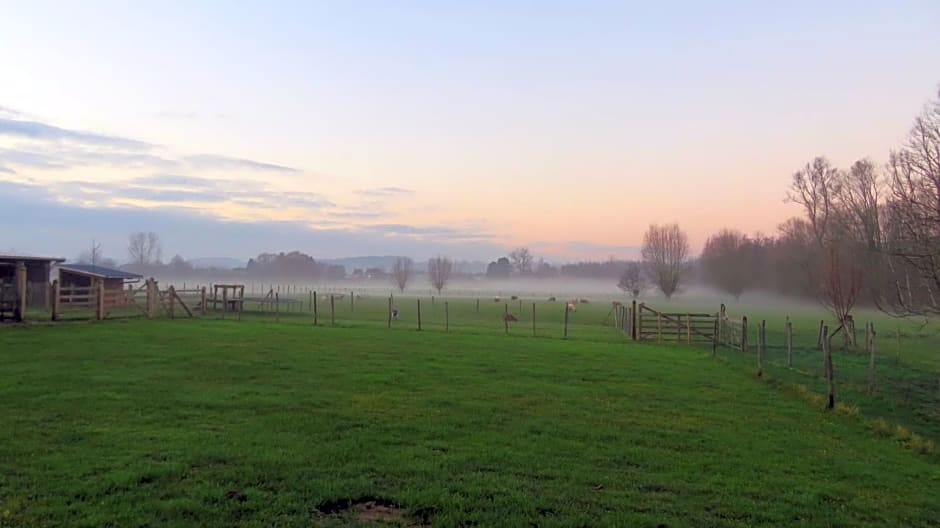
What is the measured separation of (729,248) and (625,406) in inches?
2736

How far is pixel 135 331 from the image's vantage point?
71.5ft

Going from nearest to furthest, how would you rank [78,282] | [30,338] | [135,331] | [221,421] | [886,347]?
[221,421] < [30,338] < [135,331] < [886,347] < [78,282]

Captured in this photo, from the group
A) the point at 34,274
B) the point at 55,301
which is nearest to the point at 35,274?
the point at 34,274

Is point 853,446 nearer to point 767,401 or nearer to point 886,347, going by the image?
point 767,401

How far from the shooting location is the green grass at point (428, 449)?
5.45m

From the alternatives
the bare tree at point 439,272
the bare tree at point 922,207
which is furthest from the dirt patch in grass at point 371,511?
the bare tree at point 439,272

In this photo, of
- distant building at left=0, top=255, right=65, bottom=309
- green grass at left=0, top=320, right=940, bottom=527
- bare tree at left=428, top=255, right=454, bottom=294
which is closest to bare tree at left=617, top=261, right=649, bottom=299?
bare tree at left=428, top=255, right=454, bottom=294

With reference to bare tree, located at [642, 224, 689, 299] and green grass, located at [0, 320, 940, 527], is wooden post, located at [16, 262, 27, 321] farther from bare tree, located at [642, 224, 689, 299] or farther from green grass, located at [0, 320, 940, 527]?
bare tree, located at [642, 224, 689, 299]

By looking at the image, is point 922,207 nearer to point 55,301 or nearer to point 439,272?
point 55,301

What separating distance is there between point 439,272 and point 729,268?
6697 centimetres

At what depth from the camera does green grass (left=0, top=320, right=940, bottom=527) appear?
5445mm

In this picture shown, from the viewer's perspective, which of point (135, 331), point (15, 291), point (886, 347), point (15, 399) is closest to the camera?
point (15, 399)

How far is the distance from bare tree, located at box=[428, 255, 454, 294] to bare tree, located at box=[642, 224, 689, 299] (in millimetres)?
41316

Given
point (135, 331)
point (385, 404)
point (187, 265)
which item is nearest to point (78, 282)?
point (135, 331)
